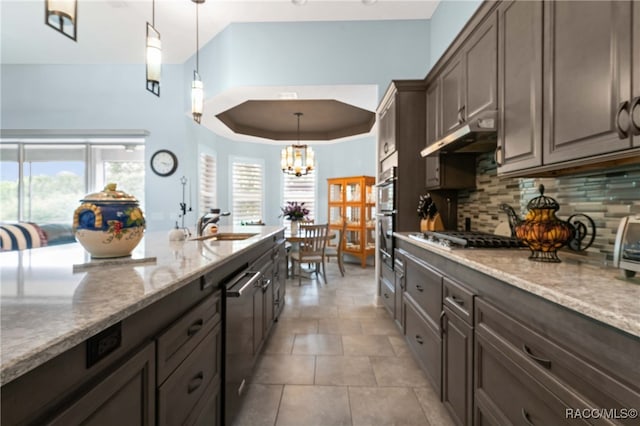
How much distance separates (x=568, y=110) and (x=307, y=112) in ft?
14.0

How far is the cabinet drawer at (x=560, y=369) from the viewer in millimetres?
669

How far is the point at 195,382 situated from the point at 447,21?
Answer: 3.70 meters

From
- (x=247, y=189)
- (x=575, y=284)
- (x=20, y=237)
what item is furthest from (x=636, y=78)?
(x=247, y=189)

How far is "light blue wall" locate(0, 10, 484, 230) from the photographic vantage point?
11.6 feet

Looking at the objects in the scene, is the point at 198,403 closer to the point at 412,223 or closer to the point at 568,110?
the point at 568,110

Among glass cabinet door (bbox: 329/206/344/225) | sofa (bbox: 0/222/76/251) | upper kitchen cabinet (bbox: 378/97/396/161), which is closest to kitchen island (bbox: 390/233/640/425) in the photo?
upper kitchen cabinet (bbox: 378/97/396/161)

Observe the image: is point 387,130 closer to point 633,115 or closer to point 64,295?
point 633,115

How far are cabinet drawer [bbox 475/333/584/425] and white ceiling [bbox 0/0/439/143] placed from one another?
325 cm

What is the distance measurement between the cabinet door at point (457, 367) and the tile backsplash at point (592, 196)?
0.71 metres

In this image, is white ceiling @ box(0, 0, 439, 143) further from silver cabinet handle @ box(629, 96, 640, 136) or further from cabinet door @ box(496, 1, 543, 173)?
silver cabinet handle @ box(629, 96, 640, 136)

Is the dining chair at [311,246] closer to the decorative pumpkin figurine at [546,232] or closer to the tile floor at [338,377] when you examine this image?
the tile floor at [338,377]

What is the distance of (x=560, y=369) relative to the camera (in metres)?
0.82

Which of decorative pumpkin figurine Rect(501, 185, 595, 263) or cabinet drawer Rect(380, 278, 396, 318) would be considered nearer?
decorative pumpkin figurine Rect(501, 185, 595, 263)

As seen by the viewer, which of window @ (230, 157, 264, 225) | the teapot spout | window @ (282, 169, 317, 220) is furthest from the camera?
window @ (282, 169, 317, 220)
